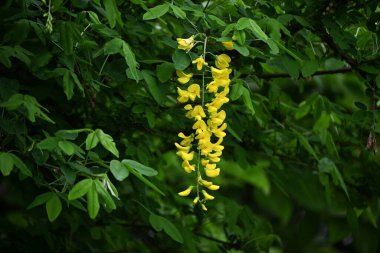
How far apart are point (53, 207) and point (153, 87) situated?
46 cm

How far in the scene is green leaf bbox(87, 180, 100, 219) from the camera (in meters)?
1.63

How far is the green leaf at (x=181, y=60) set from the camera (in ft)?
6.06

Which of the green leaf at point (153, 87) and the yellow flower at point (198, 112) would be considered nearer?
the yellow flower at point (198, 112)

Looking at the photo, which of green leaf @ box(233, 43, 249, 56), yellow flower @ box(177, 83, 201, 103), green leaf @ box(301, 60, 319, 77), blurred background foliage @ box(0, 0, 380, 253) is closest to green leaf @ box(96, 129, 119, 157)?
blurred background foliage @ box(0, 0, 380, 253)

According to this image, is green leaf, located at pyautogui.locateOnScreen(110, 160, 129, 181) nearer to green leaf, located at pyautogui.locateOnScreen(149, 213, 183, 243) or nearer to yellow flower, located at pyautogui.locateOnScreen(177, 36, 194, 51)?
yellow flower, located at pyautogui.locateOnScreen(177, 36, 194, 51)

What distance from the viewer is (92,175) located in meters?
1.76

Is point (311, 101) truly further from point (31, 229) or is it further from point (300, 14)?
point (31, 229)

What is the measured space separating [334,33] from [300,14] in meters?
0.16

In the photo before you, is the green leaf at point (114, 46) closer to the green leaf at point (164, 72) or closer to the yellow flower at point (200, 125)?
the green leaf at point (164, 72)

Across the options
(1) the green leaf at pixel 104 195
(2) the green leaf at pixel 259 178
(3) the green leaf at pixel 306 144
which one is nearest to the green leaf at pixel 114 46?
(1) the green leaf at pixel 104 195

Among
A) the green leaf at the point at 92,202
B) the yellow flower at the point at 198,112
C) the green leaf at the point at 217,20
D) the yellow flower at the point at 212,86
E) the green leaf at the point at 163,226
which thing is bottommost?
the green leaf at the point at 163,226

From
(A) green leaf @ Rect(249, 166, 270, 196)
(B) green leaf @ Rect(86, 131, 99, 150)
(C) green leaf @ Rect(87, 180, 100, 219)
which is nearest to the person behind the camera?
(C) green leaf @ Rect(87, 180, 100, 219)

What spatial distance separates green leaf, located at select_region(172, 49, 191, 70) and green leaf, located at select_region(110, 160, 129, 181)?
324 mm

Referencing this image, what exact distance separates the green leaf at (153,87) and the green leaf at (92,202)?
43 cm
